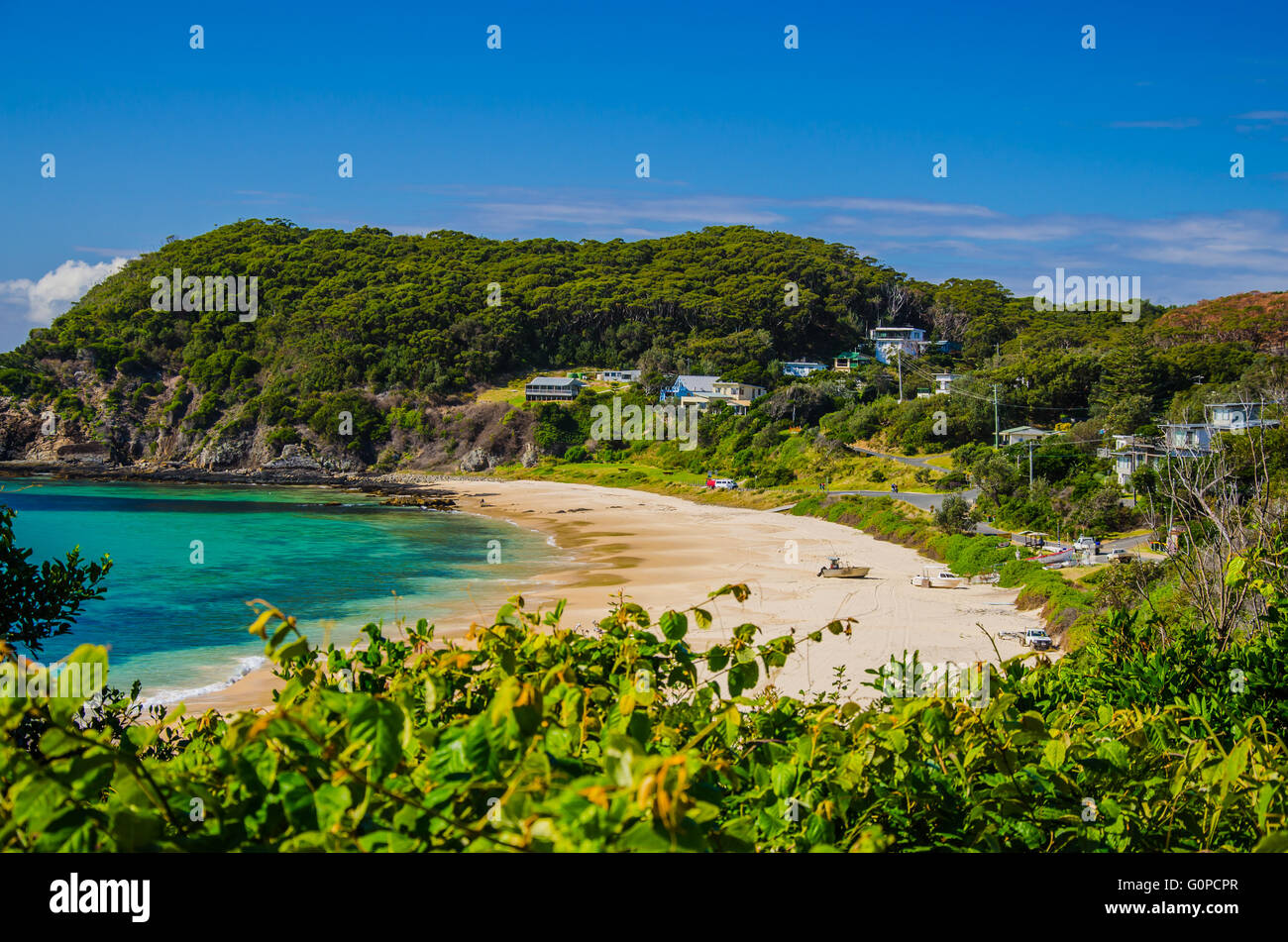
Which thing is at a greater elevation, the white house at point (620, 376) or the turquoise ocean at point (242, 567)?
the white house at point (620, 376)

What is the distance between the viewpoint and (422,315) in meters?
92.0

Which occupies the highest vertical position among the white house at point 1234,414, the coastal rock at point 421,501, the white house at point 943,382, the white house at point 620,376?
the white house at point 620,376

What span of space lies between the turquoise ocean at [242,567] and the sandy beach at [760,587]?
1.75 meters

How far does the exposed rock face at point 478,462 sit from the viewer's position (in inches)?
3031

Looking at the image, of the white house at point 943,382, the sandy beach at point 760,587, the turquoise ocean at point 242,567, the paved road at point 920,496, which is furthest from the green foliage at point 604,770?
the white house at point 943,382

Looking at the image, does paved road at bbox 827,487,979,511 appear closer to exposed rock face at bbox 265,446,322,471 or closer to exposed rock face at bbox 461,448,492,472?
exposed rock face at bbox 461,448,492,472

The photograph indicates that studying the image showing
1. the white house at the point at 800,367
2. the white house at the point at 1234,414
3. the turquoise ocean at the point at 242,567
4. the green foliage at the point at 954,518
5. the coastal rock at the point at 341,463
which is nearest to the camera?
the turquoise ocean at the point at 242,567

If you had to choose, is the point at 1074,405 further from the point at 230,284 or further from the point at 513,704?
the point at 230,284

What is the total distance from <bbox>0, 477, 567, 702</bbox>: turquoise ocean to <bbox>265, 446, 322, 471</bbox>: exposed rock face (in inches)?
633

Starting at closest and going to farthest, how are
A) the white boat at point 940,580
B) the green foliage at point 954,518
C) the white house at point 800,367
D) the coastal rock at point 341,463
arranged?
the white boat at point 940,580 → the green foliage at point 954,518 → the coastal rock at point 341,463 → the white house at point 800,367

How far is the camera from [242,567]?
36594mm

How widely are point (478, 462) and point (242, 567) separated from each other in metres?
41.0

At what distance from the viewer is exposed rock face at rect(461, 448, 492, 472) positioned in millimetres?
77000

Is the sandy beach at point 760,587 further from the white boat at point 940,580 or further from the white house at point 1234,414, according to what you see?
the white house at point 1234,414
